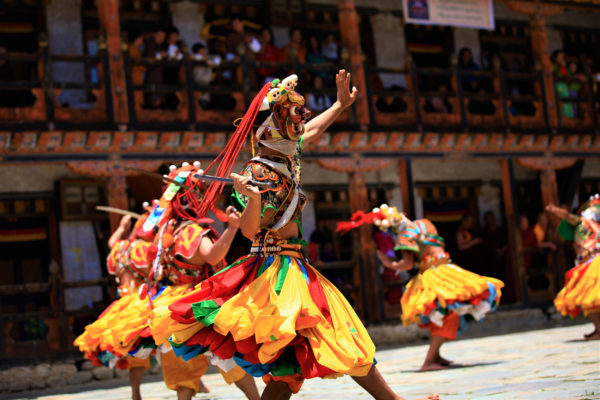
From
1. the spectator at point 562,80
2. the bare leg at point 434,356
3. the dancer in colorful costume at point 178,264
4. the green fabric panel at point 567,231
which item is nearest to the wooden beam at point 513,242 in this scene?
the spectator at point 562,80

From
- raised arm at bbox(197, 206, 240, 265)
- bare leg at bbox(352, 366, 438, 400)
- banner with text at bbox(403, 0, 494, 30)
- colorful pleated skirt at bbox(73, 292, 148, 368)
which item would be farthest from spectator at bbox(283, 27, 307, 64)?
bare leg at bbox(352, 366, 438, 400)

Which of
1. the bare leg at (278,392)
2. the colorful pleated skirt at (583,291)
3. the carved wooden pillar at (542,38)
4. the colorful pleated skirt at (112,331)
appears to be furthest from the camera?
the carved wooden pillar at (542,38)

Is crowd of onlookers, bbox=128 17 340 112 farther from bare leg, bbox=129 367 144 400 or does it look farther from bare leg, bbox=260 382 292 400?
bare leg, bbox=260 382 292 400

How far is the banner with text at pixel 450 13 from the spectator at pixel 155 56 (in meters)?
4.27

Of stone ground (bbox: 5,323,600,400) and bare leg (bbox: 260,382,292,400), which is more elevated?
bare leg (bbox: 260,382,292,400)

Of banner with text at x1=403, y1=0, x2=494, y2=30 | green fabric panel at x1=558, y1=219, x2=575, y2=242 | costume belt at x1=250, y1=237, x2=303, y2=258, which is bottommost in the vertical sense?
green fabric panel at x1=558, y1=219, x2=575, y2=242

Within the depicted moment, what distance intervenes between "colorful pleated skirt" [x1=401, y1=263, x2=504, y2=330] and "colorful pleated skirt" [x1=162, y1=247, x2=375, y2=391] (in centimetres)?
433

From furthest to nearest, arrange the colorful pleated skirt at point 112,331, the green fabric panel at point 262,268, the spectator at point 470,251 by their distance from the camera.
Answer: the spectator at point 470,251
the colorful pleated skirt at point 112,331
the green fabric panel at point 262,268

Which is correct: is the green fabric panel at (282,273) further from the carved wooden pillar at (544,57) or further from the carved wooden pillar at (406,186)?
the carved wooden pillar at (544,57)

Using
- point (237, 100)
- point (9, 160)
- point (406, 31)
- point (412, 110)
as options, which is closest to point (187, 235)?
point (9, 160)

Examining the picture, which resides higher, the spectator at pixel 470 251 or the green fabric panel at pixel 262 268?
the green fabric panel at pixel 262 268

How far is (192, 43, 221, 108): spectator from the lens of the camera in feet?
46.1

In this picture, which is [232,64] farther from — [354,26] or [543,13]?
[543,13]

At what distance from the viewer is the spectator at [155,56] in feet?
45.6
